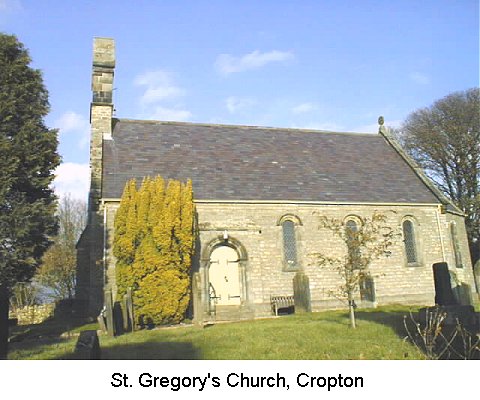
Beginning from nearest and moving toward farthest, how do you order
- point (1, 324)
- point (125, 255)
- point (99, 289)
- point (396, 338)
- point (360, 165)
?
point (1, 324) → point (396, 338) → point (125, 255) → point (99, 289) → point (360, 165)

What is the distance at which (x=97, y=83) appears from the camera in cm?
2303

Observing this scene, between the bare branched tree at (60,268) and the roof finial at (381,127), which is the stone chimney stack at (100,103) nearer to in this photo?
the bare branched tree at (60,268)

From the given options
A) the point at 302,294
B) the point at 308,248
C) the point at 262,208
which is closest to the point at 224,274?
the point at 262,208

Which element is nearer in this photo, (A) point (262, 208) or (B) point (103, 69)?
(A) point (262, 208)

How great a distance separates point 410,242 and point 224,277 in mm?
10105

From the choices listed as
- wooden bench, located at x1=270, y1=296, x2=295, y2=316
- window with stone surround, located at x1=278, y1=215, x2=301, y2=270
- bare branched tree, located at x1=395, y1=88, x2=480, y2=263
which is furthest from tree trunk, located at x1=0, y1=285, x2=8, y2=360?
bare branched tree, located at x1=395, y1=88, x2=480, y2=263

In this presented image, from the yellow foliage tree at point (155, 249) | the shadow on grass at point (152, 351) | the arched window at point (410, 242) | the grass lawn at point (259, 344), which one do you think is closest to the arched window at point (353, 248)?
the grass lawn at point (259, 344)

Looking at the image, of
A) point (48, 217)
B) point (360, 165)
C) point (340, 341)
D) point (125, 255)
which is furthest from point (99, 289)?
point (360, 165)

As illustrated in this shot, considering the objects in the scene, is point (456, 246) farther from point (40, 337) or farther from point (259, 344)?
point (40, 337)

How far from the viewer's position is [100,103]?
22.4m
